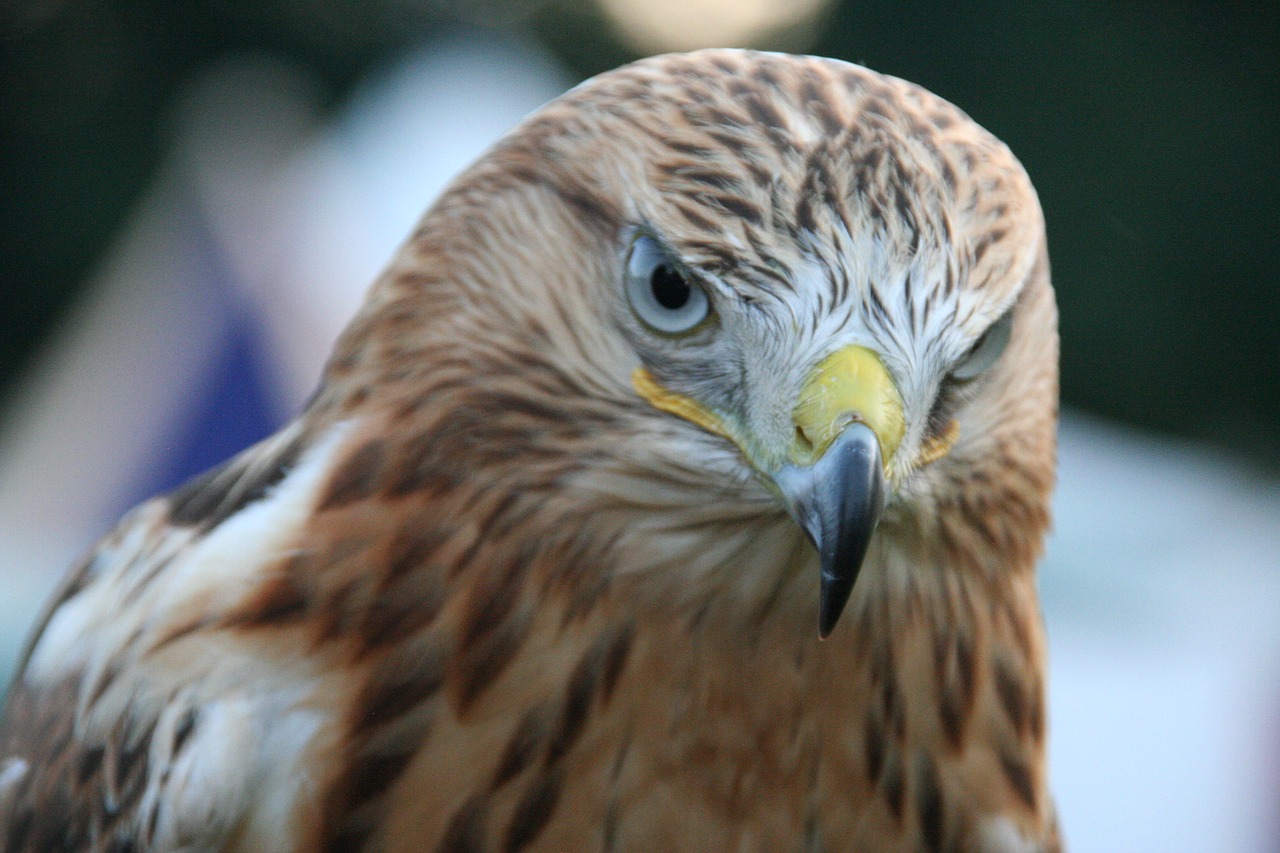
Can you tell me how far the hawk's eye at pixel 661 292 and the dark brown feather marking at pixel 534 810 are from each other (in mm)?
314

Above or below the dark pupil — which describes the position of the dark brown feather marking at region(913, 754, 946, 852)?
below

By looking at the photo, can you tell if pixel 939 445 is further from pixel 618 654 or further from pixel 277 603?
pixel 277 603

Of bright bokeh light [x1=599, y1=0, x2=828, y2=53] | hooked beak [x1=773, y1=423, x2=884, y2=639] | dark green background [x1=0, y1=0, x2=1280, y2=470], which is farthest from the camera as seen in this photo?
dark green background [x1=0, y1=0, x2=1280, y2=470]

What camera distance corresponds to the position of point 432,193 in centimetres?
183

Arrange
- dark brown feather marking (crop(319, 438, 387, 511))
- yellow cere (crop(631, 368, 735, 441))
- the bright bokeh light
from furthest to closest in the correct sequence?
the bright bokeh light, dark brown feather marking (crop(319, 438, 387, 511)), yellow cere (crop(631, 368, 735, 441))

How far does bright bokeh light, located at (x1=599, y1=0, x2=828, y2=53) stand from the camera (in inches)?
48.5

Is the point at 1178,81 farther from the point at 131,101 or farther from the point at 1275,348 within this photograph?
the point at 131,101

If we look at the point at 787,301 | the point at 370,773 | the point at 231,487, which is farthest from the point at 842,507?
the point at 231,487

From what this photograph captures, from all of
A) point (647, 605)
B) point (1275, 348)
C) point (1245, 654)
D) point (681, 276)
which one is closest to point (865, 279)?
point (681, 276)

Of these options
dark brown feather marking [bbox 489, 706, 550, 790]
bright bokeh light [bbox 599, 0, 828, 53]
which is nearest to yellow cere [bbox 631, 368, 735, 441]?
dark brown feather marking [bbox 489, 706, 550, 790]

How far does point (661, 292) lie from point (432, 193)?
3.64 ft

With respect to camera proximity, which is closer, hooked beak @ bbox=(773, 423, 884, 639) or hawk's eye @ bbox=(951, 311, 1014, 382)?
hooked beak @ bbox=(773, 423, 884, 639)

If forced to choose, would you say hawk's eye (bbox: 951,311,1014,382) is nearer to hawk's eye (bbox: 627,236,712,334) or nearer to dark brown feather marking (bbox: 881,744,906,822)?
hawk's eye (bbox: 627,236,712,334)

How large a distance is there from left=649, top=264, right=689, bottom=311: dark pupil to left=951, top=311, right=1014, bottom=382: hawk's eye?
0.57ft
